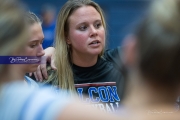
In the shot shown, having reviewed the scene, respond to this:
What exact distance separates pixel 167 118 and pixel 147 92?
0.32 ft

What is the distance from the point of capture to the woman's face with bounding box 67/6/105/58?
326cm

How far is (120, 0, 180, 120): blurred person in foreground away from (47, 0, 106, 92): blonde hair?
1772 millimetres

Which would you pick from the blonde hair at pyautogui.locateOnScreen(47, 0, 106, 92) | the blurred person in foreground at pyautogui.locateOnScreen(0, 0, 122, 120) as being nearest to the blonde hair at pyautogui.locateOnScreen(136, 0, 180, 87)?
the blurred person in foreground at pyautogui.locateOnScreen(0, 0, 122, 120)

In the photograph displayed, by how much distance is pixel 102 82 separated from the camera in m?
3.21

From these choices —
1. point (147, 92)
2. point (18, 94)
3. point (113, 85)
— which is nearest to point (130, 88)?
point (147, 92)

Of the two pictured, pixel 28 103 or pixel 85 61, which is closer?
pixel 28 103

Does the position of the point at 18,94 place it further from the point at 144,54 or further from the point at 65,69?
the point at 65,69

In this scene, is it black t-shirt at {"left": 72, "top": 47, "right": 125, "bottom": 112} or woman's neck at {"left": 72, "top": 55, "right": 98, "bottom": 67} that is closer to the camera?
black t-shirt at {"left": 72, "top": 47, "right": 125, "bottom": 112}

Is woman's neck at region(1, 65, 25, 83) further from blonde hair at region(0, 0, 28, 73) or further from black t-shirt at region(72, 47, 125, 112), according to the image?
black t-shirt at region(72, 47, 125, 112)

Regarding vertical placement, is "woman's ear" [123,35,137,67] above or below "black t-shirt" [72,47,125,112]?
above

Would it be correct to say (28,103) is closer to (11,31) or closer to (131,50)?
(11,31)

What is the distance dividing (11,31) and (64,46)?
6.17ft

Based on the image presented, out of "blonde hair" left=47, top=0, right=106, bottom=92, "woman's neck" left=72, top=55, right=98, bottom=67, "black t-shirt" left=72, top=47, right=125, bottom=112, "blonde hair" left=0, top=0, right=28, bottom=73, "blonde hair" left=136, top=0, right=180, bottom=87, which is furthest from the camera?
"woman's neck" left=72, top=55, right=98, bottom=67

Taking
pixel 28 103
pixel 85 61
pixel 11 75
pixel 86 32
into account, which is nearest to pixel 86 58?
pixel 85 61
